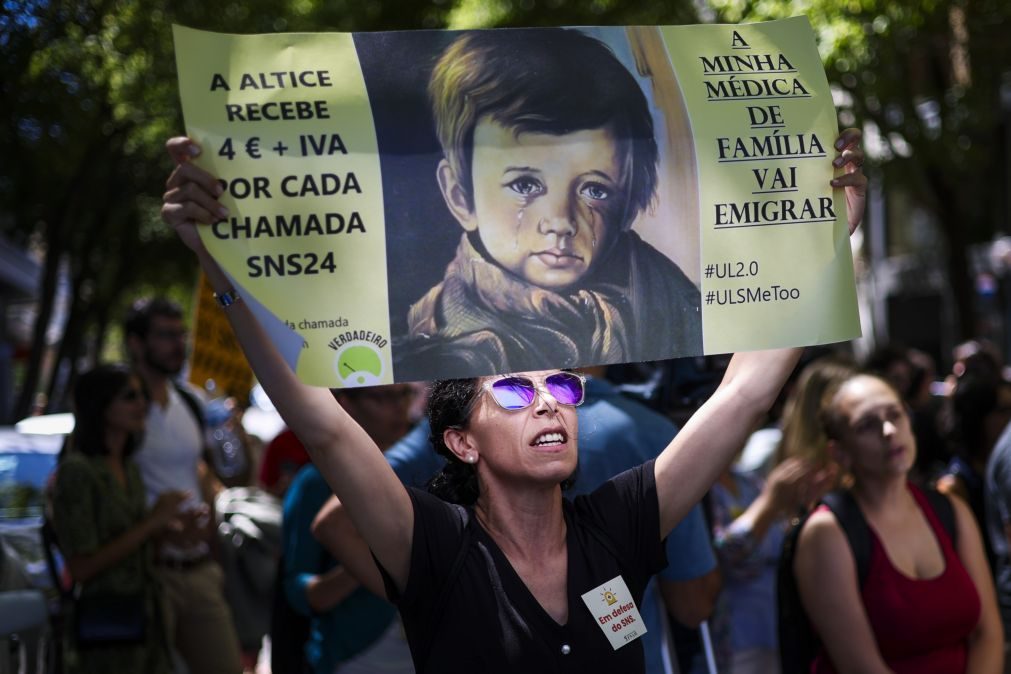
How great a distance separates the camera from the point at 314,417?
2709mm

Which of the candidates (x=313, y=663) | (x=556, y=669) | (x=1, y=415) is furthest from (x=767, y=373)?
(x=1, y=415)

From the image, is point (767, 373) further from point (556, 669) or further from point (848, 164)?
point (556, 669)

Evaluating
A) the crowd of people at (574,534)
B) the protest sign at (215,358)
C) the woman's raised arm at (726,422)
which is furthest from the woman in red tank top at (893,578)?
the protest sign at (215,358)

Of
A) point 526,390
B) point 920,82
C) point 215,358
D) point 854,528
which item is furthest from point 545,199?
point 920,82

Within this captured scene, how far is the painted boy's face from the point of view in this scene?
9.09 feet

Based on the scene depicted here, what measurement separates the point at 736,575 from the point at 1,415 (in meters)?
24.8

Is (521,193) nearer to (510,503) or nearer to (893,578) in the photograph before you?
(510,503)

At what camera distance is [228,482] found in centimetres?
824

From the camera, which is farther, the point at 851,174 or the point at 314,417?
the point at 851,174

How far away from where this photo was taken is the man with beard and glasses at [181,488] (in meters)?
5.89

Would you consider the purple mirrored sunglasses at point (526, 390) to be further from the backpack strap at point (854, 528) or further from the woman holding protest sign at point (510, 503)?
the backpack strap at point (854, 528)

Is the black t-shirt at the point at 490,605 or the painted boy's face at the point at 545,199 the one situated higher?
the painted boy's face at the point at 545,199

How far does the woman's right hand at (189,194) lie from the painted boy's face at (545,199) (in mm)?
503

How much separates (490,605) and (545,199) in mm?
831
